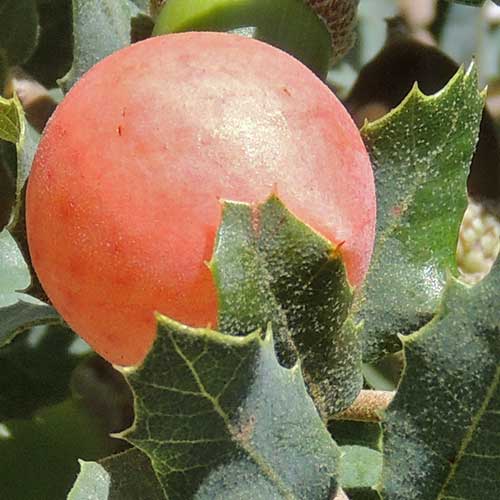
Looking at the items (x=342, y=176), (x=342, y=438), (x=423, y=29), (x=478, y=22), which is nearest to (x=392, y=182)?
(x=342, y=176)

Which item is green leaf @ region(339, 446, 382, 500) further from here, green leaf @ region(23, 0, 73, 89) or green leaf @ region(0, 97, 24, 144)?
green leaf @ region(23, 0, 73, 89)

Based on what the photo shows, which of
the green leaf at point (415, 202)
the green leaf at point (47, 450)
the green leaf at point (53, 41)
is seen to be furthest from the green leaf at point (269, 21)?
the green leaf at point (47, 450)

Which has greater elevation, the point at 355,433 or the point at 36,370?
the point at 355,433

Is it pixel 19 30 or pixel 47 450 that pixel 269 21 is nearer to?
pixel 19 30

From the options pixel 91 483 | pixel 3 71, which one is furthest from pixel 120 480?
pixel 3 71

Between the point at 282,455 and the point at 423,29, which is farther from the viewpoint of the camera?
the point at 423,29

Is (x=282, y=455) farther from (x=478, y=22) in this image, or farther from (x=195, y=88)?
(x=478, y=22)
